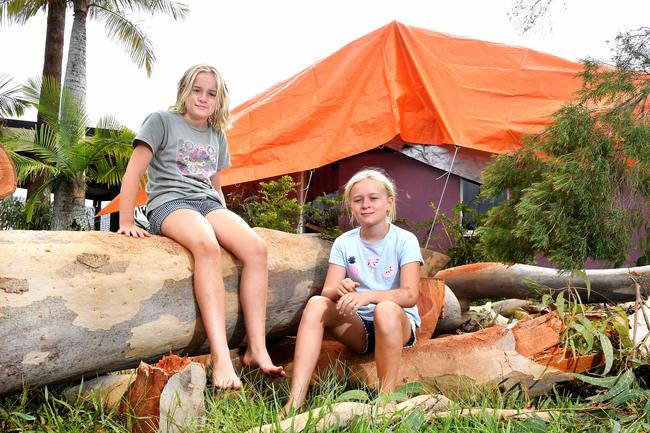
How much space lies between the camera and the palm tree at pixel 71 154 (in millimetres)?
9602

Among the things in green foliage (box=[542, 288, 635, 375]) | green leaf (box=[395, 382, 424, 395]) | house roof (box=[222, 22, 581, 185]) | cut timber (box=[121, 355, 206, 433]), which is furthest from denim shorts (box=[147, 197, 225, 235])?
house roof (box=[222, 22, 581, 185])

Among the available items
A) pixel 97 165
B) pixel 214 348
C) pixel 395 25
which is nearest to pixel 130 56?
pixel 97 165

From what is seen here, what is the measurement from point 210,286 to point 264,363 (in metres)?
0.41

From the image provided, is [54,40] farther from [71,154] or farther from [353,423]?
[353,423]

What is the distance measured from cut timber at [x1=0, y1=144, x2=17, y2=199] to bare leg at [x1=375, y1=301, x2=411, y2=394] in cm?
158

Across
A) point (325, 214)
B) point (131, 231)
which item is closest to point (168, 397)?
point (131, 231)

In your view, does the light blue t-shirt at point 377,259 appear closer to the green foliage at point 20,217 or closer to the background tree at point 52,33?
the background tree at point 52,33

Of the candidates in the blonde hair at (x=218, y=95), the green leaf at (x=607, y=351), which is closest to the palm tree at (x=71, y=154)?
the blonde hair at (x=218, y=95)

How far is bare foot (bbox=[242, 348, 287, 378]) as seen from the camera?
2.77 metres

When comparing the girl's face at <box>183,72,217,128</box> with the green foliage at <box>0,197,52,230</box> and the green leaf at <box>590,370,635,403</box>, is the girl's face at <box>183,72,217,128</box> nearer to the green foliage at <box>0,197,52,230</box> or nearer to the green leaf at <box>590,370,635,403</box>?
the green leaf at <box>590,370,635,403</box>

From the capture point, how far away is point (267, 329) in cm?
325

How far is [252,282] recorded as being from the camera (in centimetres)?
290

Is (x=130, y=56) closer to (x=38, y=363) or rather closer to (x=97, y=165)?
(x=97, y=165)

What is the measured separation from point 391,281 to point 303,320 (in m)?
0.50
